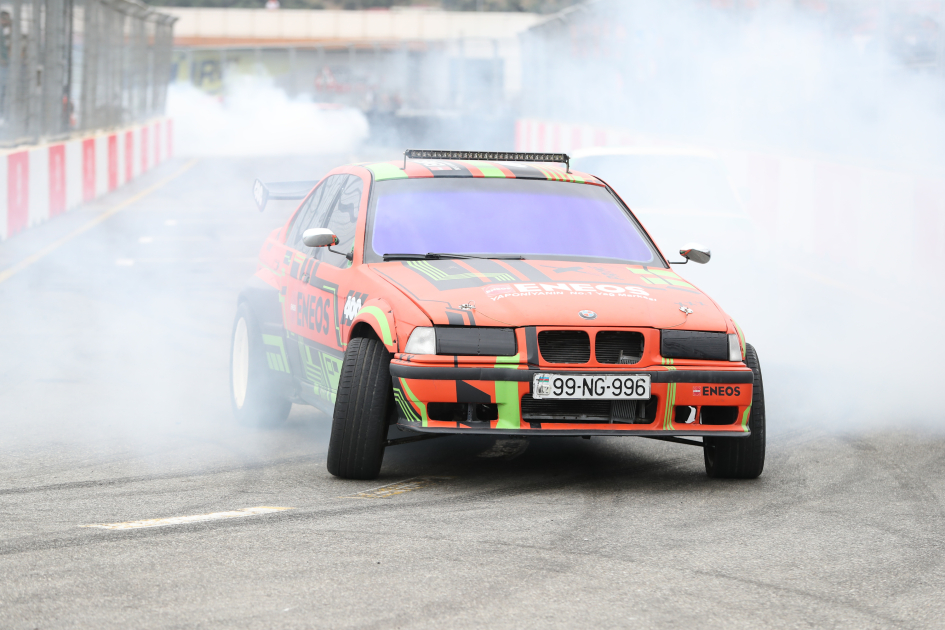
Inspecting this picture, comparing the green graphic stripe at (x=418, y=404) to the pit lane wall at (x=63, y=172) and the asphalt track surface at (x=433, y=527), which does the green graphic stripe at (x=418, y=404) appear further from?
the pit lane wall at (x=63, y=172)

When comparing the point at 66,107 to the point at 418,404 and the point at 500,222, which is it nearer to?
the point at 500,222

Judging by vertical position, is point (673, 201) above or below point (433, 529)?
above

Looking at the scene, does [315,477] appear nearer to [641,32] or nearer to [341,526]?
[341,526]

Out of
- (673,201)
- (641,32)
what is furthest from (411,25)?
(673,201)

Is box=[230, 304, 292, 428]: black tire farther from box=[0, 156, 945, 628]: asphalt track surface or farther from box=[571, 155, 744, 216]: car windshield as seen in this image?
box=[571, 155, 744, 216]: car windshield

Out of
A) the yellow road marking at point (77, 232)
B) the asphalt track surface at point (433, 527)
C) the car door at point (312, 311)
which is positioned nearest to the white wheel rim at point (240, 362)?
the asphalt track surface at point (433, 527)

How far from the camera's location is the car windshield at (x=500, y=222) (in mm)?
6516

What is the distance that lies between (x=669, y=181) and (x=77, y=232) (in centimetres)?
1028

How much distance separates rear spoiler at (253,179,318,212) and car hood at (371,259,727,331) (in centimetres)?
185

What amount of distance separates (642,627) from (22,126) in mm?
17629

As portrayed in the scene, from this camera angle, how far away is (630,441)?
23.2ft

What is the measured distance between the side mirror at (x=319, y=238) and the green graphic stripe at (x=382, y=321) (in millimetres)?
659

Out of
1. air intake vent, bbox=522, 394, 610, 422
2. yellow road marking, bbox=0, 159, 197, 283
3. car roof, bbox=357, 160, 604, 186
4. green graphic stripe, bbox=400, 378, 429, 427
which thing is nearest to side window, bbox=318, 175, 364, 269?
car roof, bbox=357, 160, 604, 186

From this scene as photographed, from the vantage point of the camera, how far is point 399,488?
225 inches
